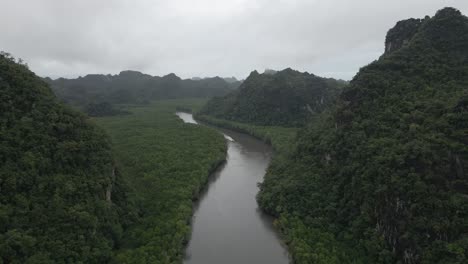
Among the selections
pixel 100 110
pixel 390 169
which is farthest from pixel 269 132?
pixel 100 110

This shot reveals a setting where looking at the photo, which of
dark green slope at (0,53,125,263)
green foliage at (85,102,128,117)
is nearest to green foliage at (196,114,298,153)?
dark green slope at (0,53,125,263)

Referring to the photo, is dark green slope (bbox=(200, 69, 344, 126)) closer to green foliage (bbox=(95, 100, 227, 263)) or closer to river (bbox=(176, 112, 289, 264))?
green foliage (bbox=(95, 100, 227, 263))

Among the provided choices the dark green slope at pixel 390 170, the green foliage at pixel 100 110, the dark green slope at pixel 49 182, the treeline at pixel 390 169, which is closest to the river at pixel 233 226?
the treeline at pixel 390 169

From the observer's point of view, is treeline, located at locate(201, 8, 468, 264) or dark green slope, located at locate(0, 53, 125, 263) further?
treeline, located at locate(201, 8, 468, 264)

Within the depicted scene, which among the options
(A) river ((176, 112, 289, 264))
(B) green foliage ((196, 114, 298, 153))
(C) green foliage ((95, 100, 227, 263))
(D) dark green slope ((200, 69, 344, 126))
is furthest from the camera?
(D) dark green slope ((200, 69, 344, 126))

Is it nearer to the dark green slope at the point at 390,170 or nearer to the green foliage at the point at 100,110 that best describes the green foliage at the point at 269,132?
the dark green slope at the point at 390,170

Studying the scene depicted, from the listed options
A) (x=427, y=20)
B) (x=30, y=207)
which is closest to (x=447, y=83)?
(x=427, y=20)

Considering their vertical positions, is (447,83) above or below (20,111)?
above

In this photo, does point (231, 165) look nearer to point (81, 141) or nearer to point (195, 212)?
point (195, 212)
